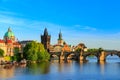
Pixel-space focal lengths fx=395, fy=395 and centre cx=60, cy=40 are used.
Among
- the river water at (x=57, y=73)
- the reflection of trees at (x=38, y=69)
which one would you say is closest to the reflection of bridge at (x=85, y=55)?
the reflection of trees at (x=38, y=69)

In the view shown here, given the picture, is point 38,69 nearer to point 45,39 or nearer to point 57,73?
point 57,73

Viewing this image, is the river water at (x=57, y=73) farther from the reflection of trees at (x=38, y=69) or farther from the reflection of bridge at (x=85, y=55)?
the reflection of bridge at (x=85, y=55)

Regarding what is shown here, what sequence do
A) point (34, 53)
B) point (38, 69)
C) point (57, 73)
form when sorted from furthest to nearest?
point (34, 53)
point (38, 69)
point (57, 73)

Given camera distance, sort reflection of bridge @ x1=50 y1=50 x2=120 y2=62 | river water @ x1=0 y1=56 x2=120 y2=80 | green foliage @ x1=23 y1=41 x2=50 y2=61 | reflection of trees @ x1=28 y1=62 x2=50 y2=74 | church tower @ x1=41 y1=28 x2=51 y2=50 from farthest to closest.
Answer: church tower @ x1=41 y1=28 x2=51 y2=50, reflection of bridge @ x1=50 y1=50 x2=120 y2=62, green foliage @ x1=23 y1=41 x2=50 y2=61, reflection of trees @ x1=28 y1=62 x2=50 y2=74, river water @ x1=0 y1=56 x2=120 y2=80

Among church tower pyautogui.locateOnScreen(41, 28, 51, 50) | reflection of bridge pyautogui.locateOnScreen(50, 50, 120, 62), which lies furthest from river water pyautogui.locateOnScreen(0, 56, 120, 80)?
church tower pyautogui.locateOnScreen(41, 28, 51, 50)

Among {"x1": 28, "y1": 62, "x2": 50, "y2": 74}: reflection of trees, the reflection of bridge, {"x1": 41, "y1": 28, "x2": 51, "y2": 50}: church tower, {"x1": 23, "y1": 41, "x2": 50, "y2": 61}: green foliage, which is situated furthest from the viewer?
{"x1": 41, "y1": 28, "x2": 51, "y2": 50}: church tower

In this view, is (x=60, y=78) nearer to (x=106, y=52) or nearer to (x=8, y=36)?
(x=106, y=52)

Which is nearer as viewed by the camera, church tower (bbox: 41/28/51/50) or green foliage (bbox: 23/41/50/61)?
green foliage (bbox: 23/41/50/61)

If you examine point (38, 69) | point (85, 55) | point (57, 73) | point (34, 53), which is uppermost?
point (34, 53)

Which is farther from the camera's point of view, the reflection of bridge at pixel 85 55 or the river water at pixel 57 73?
the reflection of bridge at pixel 85 55

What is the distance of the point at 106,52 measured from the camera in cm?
11862

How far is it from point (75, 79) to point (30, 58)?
41009 millimetres

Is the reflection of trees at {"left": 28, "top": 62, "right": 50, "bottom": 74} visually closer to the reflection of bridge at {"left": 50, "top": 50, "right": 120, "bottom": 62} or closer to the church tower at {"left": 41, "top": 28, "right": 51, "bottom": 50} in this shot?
the reflection of bridge at {"left": 50, "top": 50, "right": 120, "bottom": 62}

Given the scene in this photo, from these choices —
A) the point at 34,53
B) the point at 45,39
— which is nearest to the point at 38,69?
the point at 34,53
